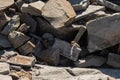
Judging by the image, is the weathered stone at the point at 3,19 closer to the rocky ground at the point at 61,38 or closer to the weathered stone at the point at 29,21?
the rocky ground at the point at 61,38

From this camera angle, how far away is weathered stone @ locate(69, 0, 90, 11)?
9.63 m

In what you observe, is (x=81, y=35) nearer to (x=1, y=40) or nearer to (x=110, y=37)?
(x=110, y=37)

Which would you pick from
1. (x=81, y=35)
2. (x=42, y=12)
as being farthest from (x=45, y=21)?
(x=81, y=35)

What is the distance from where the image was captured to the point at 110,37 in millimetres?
9055

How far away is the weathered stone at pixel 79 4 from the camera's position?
963cm

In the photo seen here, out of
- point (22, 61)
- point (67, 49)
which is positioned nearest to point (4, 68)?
point (22, 61)

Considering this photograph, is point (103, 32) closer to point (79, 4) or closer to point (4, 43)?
point (79, 4)

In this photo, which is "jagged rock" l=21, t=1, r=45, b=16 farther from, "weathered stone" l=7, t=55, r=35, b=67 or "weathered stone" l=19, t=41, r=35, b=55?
"weathered stone" l=7, t=55, r=35, b=67

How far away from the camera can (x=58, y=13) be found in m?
9.24

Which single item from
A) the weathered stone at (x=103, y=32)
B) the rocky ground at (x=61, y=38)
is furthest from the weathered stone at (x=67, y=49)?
the weathered stone at (x=103, y=32)

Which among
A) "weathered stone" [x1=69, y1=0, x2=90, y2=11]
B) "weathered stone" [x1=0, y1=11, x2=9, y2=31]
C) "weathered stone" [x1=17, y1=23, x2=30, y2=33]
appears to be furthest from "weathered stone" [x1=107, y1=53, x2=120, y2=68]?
"weathered stone" [x1=0, y1=11, x2=9, y2=31]

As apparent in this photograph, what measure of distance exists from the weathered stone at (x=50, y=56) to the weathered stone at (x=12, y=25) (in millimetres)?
881

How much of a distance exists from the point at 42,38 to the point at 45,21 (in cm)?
49

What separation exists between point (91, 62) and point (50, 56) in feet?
3.70
